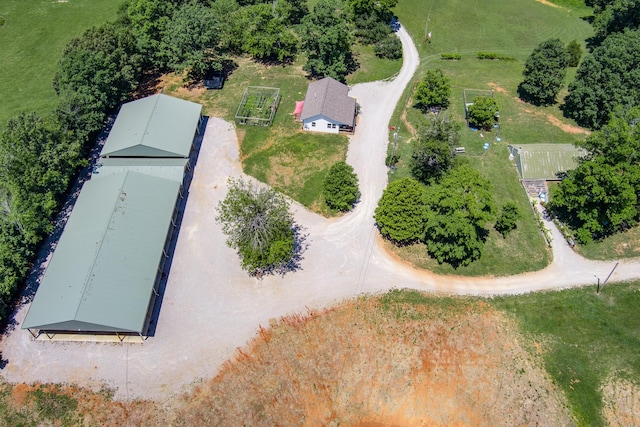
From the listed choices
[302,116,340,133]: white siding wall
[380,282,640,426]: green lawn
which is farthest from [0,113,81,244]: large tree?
[380,282,640,426]: green lawn

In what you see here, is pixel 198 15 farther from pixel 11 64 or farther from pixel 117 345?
pixel 117 345

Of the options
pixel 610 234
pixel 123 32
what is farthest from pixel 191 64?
pixel 610 234

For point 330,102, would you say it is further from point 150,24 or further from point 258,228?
point 150,24

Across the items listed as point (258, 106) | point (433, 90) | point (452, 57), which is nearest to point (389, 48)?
point (452, 57)

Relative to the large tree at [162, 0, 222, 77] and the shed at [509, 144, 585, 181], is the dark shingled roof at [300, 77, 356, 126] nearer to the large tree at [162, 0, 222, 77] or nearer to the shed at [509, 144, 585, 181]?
the large tree at [162, 0, 222, 77]

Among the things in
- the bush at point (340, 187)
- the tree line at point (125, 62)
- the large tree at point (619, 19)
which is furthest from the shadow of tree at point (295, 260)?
the large tree at point (619, 19)

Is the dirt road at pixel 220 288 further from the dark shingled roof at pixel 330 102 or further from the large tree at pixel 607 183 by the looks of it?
the dark shingled roof at pixel 330 102
